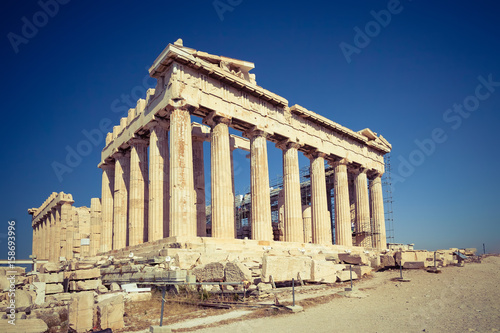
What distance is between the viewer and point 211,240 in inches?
753

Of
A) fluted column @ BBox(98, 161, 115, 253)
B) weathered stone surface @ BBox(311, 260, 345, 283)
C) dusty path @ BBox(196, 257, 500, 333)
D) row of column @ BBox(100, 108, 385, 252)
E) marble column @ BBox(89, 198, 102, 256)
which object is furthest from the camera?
marble column @ BBox(89, 198, 102, 256)

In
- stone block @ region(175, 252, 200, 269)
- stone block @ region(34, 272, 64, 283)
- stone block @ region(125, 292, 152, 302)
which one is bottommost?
stone block @ region(125, 292, 152, 302)

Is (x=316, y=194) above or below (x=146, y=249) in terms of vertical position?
above

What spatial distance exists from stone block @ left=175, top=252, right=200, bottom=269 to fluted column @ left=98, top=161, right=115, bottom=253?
46.9ft

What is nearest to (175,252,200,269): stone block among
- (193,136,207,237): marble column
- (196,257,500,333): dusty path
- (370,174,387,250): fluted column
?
(196,257,500,333): dusty path

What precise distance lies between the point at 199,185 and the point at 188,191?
593cm

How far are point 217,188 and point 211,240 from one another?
128 inches

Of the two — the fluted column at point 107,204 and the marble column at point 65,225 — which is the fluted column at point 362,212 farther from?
the marble column at point 65,225

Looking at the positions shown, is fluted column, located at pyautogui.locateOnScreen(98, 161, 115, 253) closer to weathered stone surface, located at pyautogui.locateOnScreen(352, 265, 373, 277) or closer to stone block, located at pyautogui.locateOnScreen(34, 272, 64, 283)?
stone block, located at pyautogui.locateOnScreen(34, 272, 64, 283)

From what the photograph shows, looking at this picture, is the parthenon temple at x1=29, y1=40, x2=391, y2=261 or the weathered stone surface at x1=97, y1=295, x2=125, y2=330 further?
the parthenon temple at x1=29, y1=40, x2=391, y2=261

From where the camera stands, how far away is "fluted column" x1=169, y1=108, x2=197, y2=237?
1908 cm

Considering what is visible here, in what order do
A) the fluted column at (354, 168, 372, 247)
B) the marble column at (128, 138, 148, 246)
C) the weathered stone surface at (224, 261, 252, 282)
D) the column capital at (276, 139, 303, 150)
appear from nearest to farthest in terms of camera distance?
the weathered stone surface at (224, 261, 252, 282), the marble column at (128, 138, 148, 246), the column capital at (276, 139, 303, 150), the fluted column at (354, 168, 372, 247)

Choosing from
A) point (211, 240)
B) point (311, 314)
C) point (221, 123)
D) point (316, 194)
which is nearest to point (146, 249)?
point (211, 240)

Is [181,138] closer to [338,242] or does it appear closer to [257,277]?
[257,277]
